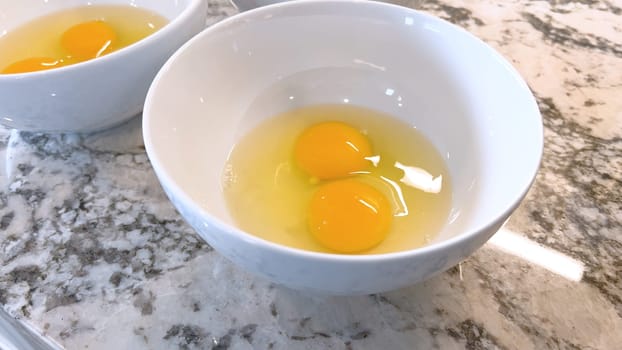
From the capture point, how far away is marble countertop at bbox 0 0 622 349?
0.94m

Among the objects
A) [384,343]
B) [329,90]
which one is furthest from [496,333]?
[329,90]

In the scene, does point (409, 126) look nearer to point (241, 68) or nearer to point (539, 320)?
point (241, 68)

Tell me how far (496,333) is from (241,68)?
74cm

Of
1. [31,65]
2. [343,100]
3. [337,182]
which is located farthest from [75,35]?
[337,182]

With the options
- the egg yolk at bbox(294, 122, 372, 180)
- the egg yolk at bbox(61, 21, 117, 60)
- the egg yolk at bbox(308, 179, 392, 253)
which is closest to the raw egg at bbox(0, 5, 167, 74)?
the egg yolk at bbox(61, 21, 117, 60)

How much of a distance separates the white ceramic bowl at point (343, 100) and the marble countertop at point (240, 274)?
0.41 feet

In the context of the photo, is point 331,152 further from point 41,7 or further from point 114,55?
point 41,7

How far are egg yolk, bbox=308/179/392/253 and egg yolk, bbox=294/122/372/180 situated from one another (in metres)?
0.07

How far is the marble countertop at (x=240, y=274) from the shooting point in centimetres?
94

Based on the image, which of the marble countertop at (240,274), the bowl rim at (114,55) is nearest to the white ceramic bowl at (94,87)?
the bowl rim at (114,55)

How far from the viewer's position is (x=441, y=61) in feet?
3.89

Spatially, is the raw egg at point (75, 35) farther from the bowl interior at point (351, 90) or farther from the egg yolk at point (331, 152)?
the egg yolk at point (331, 152)

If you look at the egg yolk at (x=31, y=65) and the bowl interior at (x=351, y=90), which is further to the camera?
the egg yolk at (x=31, y=65)

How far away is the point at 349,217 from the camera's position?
1076 mm
